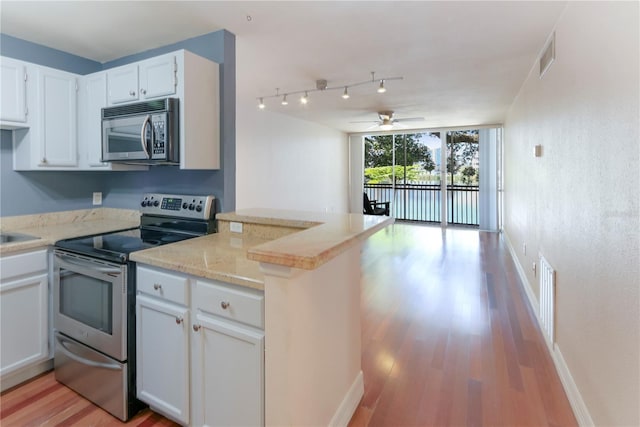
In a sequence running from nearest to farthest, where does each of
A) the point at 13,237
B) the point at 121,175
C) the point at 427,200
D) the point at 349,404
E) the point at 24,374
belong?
the point at 349,404
the point at 24,374
the point at 13,237
the point at 121,175
the point at 427,200

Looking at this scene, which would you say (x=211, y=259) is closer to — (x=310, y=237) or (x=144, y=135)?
(x=310, y=237)

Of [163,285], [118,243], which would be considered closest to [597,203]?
[163,285]

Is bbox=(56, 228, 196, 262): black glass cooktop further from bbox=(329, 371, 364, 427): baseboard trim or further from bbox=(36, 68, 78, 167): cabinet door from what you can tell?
bbox=(329, 371, 364, 427): baseboard trim

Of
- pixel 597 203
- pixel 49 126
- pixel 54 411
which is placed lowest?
pixel 54 411

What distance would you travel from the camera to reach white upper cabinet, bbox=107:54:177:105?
2.15m

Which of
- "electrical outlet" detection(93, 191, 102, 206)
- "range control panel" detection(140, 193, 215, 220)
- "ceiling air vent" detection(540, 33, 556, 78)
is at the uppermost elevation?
"ceiling air vent" detection(540, 33, 556, 78)

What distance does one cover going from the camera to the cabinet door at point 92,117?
249 centimetres

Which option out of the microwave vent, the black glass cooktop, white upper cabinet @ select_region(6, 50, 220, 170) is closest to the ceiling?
white upper cabinet @ select_region(6, 50, 220, 170)

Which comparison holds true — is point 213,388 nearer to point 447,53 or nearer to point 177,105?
point 177,105

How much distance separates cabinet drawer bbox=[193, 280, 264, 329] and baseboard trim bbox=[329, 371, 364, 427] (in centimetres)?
72

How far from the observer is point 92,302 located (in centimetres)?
186

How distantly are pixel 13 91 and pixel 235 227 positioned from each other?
5.69ft

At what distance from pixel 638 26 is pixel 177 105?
2240 millimetres

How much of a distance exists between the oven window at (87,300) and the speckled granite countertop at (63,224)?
0.91 feet
